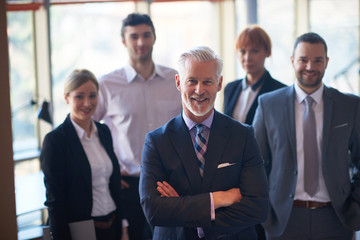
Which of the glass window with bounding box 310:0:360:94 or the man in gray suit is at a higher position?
the glass window with bounding box 310:0:360:94

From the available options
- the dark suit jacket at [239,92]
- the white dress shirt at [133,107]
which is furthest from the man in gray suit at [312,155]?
the white dress shirt at [133,107]

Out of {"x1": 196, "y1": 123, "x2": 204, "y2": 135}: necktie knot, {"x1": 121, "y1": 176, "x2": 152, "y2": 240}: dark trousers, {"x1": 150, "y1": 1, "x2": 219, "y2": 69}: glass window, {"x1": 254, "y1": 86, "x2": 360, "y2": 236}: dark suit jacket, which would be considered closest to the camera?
{"x1": 196, "y1": 123, "x2": 204, "y2": 135}: necktie knot

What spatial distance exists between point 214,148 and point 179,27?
649 cm

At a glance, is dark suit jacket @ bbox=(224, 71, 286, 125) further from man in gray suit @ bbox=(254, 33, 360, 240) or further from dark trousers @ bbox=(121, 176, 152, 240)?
dark trousers @ bbox=(121, 176, 152, 240)

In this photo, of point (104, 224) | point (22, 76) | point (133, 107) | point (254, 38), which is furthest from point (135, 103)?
point (22, 76)

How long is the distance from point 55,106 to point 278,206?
4945mm

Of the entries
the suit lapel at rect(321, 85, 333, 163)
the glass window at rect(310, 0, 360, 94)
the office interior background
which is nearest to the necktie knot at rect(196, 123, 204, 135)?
the suit lapel at rect(321, 85, 333, 163)

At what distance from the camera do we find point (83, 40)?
7.24 meters

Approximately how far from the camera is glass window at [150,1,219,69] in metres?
7.97

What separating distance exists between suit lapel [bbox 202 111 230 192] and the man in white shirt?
1.23 metres

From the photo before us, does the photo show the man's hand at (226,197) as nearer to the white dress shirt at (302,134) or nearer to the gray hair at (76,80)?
the white dress shirt at (302,134)

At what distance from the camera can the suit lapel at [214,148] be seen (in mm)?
2084

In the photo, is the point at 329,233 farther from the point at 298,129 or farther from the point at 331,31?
the point at 331,31

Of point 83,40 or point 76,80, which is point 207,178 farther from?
point 83,40
